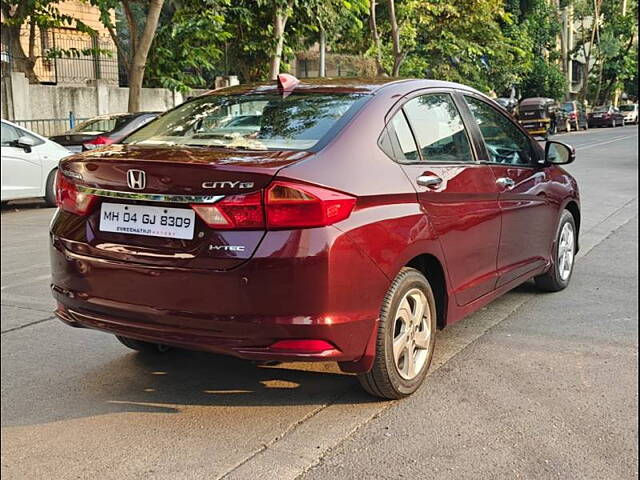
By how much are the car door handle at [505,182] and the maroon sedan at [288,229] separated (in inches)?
10.3

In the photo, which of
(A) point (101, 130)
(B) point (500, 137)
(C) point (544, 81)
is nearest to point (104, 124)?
(A) point (101, 130)

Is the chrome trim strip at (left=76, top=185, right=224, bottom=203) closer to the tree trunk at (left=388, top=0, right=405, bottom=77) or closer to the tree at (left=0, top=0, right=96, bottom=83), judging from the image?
the tree at (left=0, top=0, right=96, bottom=83)

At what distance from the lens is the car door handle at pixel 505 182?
475 cm

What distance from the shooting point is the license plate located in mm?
3334

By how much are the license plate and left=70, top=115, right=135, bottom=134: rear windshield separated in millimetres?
10368

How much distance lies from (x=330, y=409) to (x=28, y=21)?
63.1 ft

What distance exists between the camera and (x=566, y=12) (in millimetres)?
7918

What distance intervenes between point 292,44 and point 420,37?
651 cm

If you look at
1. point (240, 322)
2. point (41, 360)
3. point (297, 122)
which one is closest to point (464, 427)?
point (240, 322)

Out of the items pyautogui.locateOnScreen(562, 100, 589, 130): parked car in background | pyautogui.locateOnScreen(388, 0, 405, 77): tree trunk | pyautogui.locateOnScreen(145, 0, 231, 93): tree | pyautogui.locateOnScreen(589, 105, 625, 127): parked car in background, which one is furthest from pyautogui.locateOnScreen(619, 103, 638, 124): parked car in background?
pyautogui.locateOnScreen(145, 0, 231, 93): tree

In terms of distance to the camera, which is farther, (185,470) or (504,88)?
(504,88)

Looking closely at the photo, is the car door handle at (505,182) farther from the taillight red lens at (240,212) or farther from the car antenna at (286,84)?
the taillight red lens at (240,212)

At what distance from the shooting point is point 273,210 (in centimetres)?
322

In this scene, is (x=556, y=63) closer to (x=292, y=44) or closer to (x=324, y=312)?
(x=324, y=312)
